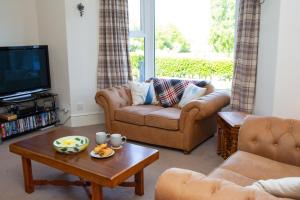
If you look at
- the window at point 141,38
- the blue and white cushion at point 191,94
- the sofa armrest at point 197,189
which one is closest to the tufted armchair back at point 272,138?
the sofa armrest at point 197,189

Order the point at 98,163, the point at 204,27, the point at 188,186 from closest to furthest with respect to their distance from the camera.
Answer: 1. the point at 188,186
2. the point at 98,163
3. the point at 204,27

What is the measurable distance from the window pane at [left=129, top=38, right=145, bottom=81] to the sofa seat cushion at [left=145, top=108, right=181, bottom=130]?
54.0 inches

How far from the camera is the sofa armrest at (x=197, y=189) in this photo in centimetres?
128

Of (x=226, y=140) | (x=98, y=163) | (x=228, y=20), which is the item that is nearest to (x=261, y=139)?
(x=226, y=140)

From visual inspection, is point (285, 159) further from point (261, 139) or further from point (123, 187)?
point (123, 187)

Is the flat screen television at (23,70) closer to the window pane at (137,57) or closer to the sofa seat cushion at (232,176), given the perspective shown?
the window pane at (137,57)

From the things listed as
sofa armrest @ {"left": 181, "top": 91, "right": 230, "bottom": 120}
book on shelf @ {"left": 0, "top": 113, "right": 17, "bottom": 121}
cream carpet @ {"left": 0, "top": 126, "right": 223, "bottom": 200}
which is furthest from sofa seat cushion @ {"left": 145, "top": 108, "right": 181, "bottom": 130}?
book on shelf @ {"left": 0, "top": 113, "right": 17, "bottom": 121}

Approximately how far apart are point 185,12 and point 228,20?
718 millimetres

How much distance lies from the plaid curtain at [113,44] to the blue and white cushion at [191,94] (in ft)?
3.63

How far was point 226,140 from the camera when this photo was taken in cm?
327

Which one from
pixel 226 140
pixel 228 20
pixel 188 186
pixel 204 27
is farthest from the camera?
pixel 204 27

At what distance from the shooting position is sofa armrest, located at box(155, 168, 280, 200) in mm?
1277

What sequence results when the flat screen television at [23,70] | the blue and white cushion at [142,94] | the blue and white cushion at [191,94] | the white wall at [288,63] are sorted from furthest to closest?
1. the blue and white cushion at [142,94]
2. the flat screen television at [23,70]
3. the blue and white cushion at [191,94]
4. the white wall at [288,63]

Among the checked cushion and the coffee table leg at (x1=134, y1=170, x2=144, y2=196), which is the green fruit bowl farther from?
the checked cushion
